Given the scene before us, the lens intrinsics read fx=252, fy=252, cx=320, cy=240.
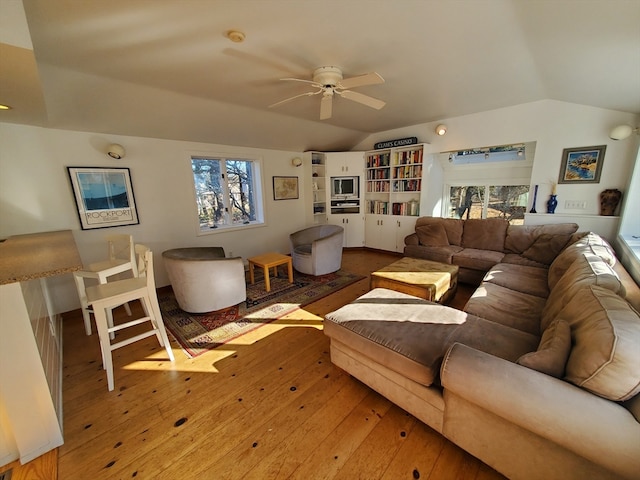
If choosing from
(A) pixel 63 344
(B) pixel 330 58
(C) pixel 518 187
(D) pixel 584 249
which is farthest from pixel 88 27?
(C) pixel 518 187

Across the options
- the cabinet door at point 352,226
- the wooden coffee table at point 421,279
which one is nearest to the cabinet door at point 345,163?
the cabinet door at point 352,226

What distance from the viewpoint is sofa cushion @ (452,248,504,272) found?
10.6ft

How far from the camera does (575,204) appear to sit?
3236mm

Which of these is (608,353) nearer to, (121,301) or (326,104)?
(326,104)

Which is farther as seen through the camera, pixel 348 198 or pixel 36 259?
pixel 348 198

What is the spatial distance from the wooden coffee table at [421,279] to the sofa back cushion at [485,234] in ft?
3.31

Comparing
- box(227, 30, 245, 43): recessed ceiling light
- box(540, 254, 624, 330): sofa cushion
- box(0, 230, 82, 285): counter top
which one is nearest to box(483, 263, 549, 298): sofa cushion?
box(540, 254, 624, 330): sofa cushion

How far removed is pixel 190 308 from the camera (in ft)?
9.28

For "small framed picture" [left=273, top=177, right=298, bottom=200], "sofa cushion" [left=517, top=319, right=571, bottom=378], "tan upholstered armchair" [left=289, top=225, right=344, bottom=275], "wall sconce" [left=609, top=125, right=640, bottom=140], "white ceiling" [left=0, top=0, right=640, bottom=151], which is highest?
"white ceiling" [left=0, top=0, right=640, bottom=151]

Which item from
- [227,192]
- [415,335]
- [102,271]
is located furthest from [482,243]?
[102,271]

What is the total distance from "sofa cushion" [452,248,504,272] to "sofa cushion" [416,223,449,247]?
13.6 inches

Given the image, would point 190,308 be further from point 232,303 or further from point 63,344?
point 63,344

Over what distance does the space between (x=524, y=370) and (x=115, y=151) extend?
4.09 m

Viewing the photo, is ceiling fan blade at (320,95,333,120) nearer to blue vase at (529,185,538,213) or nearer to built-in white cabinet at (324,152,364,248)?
built-in white cabinet at (324,152,364,248)
